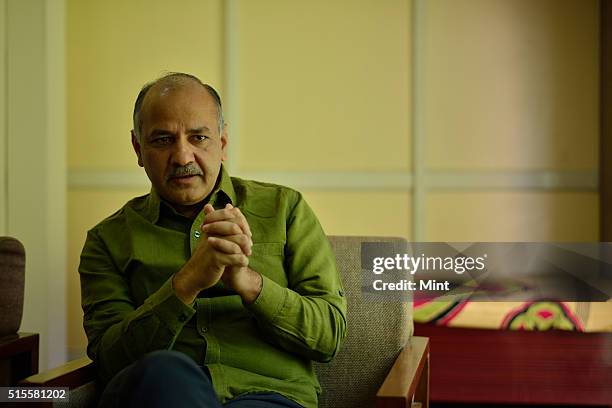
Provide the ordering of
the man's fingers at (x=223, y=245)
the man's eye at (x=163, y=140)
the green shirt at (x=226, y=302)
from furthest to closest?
the man's eye at (x=163, y=140)
the green shirt at (x=226, y=302)
the man's fingers at (x=223, y=245)

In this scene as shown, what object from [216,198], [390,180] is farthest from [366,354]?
[390,180]

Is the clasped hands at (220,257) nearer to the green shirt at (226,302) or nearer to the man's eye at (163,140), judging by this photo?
the green shirt at (226,302)

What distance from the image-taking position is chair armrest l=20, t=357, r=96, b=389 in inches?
48.8

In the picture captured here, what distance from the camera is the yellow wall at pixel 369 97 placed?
3107 mm

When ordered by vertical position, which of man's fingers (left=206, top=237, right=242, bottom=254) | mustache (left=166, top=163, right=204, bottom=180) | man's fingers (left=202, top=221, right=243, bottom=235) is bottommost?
man's fingers (left=206, top=237, right=242, bottom=254)

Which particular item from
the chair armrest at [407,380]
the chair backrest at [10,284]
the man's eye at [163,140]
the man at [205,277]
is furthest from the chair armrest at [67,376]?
the chair armrest at [407,380]

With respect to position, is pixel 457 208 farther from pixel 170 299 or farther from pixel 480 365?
pixel 170 299

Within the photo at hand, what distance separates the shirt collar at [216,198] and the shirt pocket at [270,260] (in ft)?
0.36

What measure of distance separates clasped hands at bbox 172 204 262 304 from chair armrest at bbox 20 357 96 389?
0.24 metres

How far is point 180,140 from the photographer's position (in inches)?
55.6

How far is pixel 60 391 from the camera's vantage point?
4.17ft

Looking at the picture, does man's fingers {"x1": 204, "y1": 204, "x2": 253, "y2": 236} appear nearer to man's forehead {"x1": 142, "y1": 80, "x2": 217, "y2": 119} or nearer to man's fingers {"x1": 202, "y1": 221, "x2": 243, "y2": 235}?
man's fingers {"x1": 202, "y1": 221, "x2": 243, "y2": 235}

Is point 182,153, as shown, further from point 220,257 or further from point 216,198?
point 220,257

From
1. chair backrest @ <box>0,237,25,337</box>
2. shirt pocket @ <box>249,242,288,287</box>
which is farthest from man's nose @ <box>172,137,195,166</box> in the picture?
chair backrest @ <box>0,237,25,337</box>
